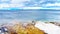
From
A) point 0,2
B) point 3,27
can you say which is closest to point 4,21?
point 3,27

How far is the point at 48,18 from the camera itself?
1.04 meters

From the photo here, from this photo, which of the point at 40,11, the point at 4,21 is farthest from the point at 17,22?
the point at 40,11

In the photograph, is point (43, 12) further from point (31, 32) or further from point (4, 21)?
point (4, 21)

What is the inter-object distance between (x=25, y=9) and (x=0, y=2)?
0.25 meters

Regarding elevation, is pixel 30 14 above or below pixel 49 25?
above

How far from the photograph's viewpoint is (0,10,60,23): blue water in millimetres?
1030

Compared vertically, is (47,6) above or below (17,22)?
above

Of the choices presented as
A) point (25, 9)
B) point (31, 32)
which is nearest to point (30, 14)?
point (25, 9)

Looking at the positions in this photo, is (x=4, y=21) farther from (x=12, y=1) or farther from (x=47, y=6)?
(x=47, y=6)

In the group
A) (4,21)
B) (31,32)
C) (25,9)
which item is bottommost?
(31,32)

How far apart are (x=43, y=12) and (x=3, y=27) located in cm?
43

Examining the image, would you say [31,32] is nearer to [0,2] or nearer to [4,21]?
[4,21]

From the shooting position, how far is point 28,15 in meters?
1.05

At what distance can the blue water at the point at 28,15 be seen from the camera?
1.03m
